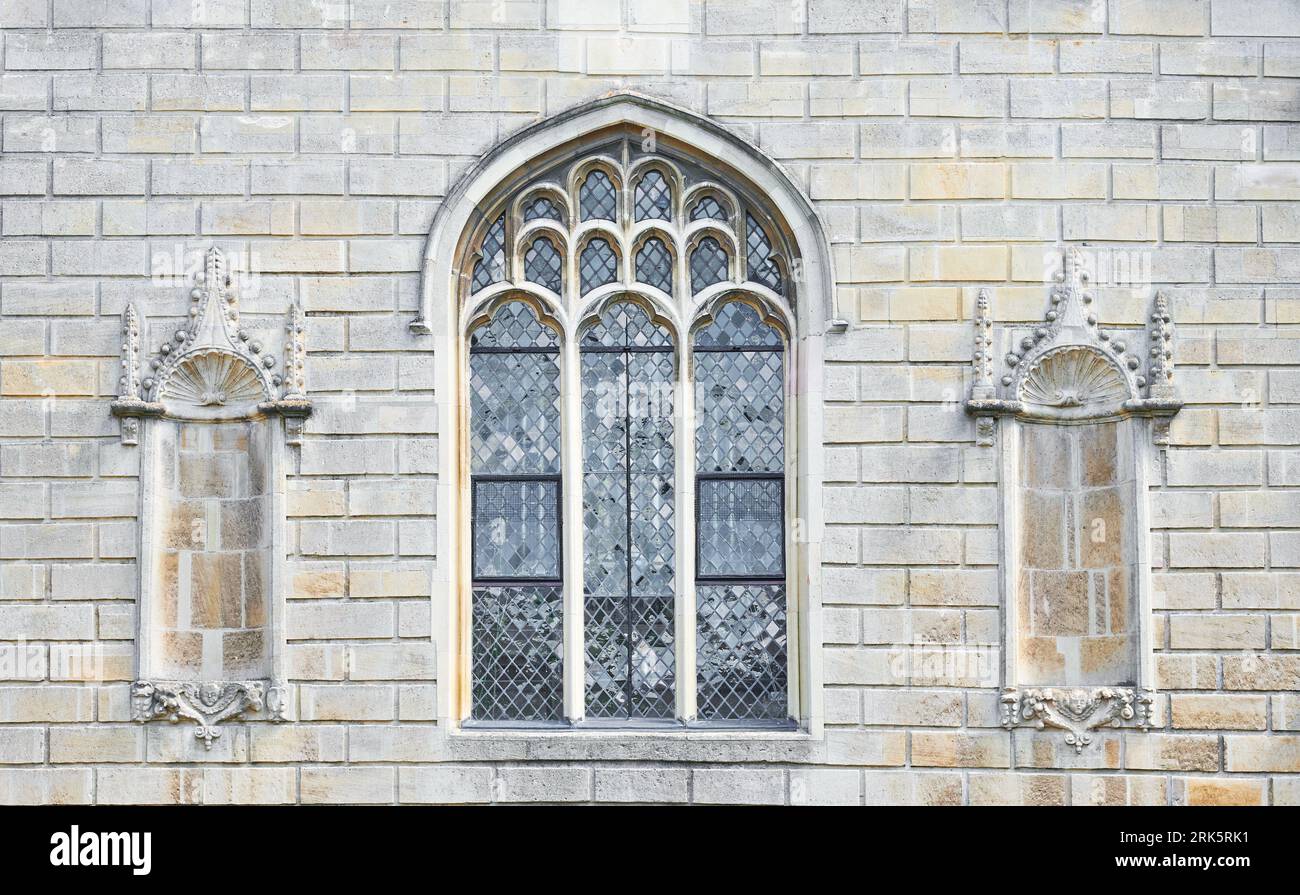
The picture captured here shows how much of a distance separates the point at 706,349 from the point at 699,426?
55cm

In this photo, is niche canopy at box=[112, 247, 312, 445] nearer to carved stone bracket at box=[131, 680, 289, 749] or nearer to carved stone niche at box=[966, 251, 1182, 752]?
carved stone bracket at box=[131, 680, 289, 749]

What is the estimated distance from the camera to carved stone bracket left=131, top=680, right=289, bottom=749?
11242 mm

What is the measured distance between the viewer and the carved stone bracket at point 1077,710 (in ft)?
36.7

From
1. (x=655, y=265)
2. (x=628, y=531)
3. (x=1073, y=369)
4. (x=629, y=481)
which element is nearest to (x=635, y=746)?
(x=628, y=531)

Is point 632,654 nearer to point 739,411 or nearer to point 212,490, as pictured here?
point 739,411

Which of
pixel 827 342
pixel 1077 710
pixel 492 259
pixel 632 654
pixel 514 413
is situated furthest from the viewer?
pixel 492 259

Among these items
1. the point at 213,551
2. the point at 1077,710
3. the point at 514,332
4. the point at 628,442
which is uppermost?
the point at 514,332

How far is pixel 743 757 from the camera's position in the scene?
36.9 ft

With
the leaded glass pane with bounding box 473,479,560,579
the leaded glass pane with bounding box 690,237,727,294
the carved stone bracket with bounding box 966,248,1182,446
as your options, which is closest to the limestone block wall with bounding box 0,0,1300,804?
the carved stone bracket with bounding box 966,248,1182,446

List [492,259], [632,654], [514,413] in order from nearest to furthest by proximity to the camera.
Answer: [632,654] < [514,413] < [492,259]

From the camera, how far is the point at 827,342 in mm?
11500

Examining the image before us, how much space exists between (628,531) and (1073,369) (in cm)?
326
